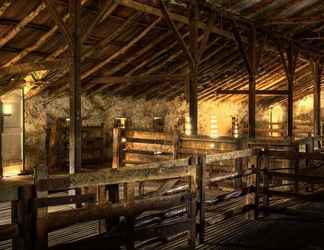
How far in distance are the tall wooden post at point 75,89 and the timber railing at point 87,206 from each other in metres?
1.94

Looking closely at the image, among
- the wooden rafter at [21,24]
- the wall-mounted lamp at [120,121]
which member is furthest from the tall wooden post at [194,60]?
the wall-mounted lamp at [120,121]

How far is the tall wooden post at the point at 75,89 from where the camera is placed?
6.46 meters

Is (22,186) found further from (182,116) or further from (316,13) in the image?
(182,116)

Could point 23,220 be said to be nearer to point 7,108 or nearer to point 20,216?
point 20,216

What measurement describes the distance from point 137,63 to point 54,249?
27.6 ft

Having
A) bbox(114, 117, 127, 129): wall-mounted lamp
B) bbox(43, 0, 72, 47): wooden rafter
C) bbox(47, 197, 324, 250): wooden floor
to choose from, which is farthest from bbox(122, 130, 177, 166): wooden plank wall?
bbox(114, 117, 127, 129): wall-mounted lamp

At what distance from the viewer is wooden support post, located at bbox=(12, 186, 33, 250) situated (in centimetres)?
320

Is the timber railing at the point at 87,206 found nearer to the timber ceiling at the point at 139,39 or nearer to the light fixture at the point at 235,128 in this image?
the timber ceiling at the point at 139,39

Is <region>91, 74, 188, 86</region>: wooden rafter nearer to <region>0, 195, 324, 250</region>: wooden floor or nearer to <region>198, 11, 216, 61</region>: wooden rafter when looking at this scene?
<region>198, 11, 216, 61</region>: wooden rafter

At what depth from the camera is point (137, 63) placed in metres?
11.3

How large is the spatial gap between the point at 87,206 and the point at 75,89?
3194mm

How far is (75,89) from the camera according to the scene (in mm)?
6512

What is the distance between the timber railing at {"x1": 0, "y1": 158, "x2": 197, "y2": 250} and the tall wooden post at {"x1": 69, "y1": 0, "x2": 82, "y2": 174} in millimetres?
1937

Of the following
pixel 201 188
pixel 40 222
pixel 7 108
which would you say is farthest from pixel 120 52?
pixel 40 222
